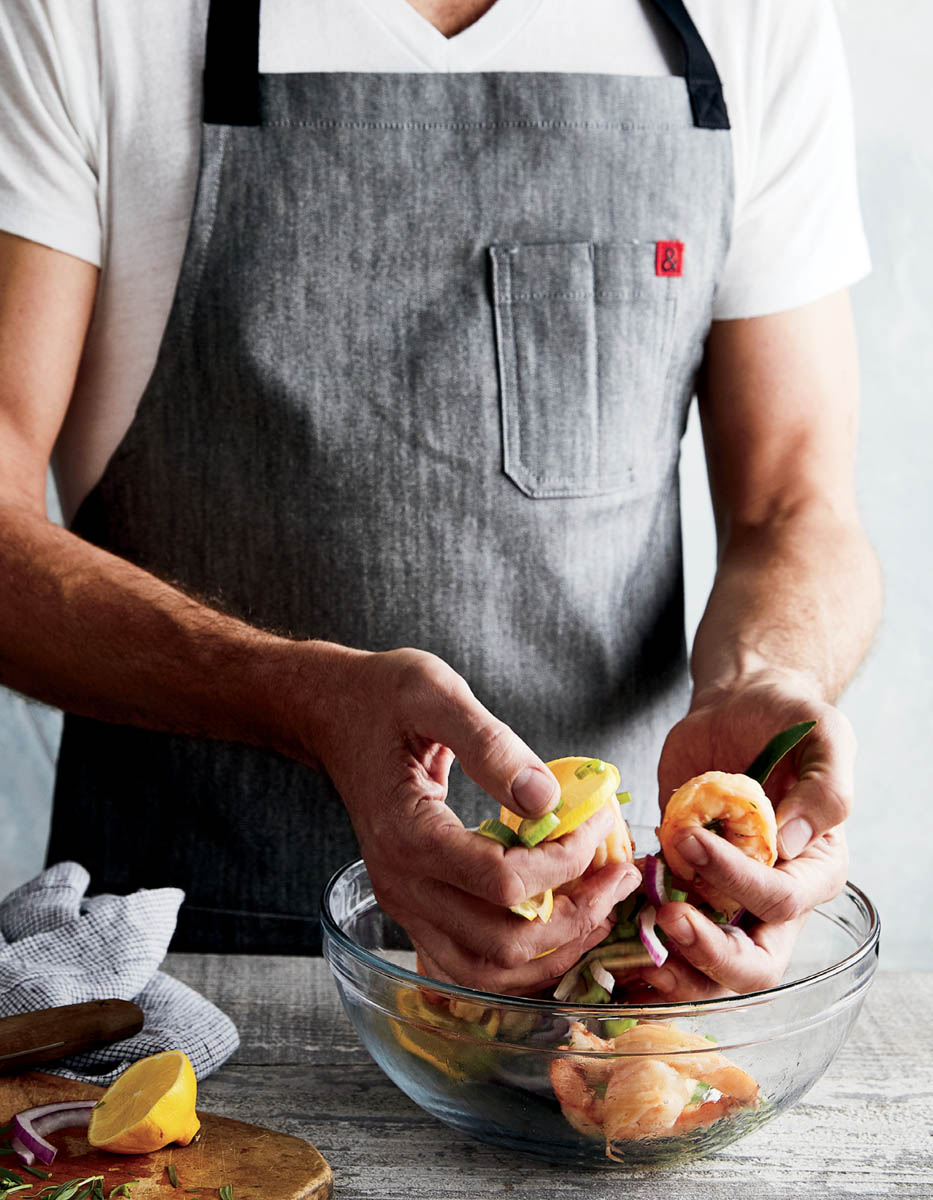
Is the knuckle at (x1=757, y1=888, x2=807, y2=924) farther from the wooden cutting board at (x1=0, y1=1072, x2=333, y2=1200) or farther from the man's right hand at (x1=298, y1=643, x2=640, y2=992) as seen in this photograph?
the wooden cutting board at (x1=0, y1=1072, x2=333, y2=1200)

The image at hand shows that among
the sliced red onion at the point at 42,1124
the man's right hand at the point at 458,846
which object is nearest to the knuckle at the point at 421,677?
the man's right hand at the point at 458,846

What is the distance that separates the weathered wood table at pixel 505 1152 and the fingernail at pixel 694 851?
180 millimetres

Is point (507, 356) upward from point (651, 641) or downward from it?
upward

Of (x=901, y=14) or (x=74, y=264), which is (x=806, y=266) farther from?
(x=901, y=14)

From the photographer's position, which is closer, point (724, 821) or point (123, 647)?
point (724, 821)

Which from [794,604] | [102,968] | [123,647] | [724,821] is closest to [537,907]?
[724,821]

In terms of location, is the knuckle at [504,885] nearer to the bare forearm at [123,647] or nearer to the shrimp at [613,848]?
the shrimp at [613,848]

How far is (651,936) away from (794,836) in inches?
4.6

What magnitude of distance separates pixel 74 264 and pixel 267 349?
0.20 metres

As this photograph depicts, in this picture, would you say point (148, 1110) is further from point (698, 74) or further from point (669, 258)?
point (698, 74)

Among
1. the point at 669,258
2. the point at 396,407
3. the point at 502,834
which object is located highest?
the point at 669,258

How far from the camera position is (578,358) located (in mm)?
1259

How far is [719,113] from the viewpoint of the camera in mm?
1292

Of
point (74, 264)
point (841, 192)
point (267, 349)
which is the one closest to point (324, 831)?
point (267, 349)
